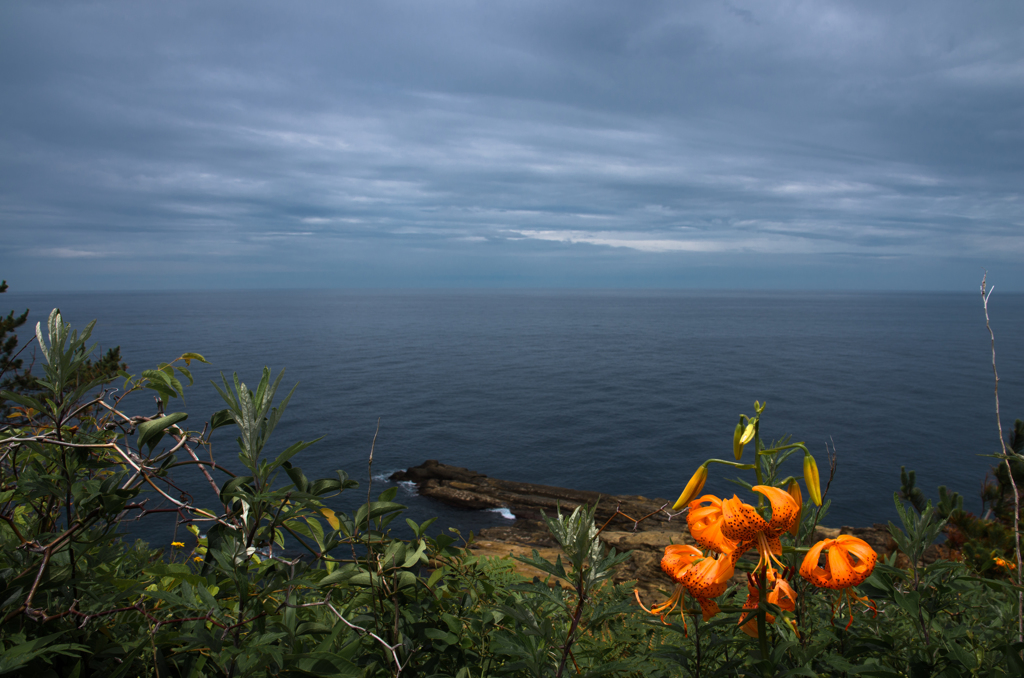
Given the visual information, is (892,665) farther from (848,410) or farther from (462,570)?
(848,410)

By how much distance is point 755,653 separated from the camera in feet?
4.79

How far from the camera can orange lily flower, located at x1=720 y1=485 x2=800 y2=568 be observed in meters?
1.29

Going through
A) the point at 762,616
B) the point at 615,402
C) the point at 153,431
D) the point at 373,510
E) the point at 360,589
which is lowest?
the point at 615,402

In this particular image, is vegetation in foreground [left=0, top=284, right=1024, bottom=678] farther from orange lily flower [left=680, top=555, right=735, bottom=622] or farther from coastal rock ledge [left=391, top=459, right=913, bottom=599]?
coastal rock ledge [left=391, top=459, right=913, bottom=599]

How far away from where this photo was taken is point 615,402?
1684 inches

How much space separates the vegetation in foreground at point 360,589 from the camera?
1.34m

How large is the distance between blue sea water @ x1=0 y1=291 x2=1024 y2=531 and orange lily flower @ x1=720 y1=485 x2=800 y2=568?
21.7m

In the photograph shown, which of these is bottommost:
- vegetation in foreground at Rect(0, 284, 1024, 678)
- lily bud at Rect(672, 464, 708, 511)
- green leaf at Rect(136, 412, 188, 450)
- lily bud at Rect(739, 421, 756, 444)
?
vegetation in foreground at Rect(0, 284, 1024, 678)

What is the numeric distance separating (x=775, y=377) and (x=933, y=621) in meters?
57.7

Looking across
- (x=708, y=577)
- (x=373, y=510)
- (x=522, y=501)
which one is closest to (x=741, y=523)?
(x=708, y=577)

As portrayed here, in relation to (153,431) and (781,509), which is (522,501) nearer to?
(153,431)

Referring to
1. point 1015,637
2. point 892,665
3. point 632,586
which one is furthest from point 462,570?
point 1015,637

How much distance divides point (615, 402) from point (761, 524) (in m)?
42.5

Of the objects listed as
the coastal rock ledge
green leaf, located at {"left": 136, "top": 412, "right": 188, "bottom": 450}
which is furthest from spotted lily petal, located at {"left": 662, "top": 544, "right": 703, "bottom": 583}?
the coastal rock ledge
